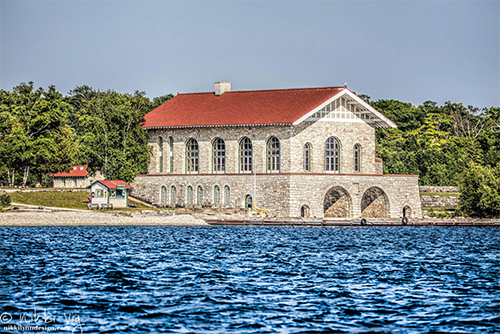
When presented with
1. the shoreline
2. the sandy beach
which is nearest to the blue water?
the sandy beach

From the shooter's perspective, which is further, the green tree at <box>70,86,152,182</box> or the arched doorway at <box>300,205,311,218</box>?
the green tree at <box>70,86,152,182</box>

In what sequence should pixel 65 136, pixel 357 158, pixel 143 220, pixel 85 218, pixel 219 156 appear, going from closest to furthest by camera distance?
1. pixel 85 218
2. pixel 143 220
3. pixel 357 158
4. pixel 219 156
5. pixel 65 136

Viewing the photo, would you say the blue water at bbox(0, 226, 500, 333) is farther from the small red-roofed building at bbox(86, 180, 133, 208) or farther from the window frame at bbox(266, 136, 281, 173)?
the window frame at bbox(266, 136, 281, 173)

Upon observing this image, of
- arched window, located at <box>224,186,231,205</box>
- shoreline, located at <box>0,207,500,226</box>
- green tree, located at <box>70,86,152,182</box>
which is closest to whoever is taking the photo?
shoreline, located at <box>0,207,500,226</box>

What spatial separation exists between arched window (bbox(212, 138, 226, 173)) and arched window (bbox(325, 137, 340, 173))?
34.4ft

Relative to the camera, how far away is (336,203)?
67.1 meters

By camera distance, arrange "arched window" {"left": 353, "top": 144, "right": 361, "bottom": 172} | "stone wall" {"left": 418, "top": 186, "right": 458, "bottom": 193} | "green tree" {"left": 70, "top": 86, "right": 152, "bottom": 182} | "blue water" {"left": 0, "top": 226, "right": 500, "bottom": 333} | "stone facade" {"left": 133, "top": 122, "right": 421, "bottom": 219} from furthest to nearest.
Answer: "stone wall" {"left": 418, "top": 186, "right": 458, "bottom": 193}, "green tree" {"left": 70, "top": 86, "right": 152, "bottom": 182}, "arched window" {"left": 353, "top": 144, "right": 361, "bottom": 172}, "stone facade" {"left": 133, "top": 122, "right": 421, "bottom": 219}, "blue water" {"left": 0, "top": 226, "right": 500, "bottom": 333}

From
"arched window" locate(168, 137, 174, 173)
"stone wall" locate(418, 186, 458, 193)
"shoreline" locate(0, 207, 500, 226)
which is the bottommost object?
"shoreline" locate(0, 207, 500, 226)

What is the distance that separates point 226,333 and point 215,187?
165ft

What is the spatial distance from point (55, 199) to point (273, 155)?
22289 millimetres

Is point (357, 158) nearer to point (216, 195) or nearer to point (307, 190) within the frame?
point (307, 190)

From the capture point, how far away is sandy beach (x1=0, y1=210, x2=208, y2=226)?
5403 centimetres

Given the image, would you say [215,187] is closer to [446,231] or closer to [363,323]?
[446,231]

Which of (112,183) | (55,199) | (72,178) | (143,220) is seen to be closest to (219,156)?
(112,183)
